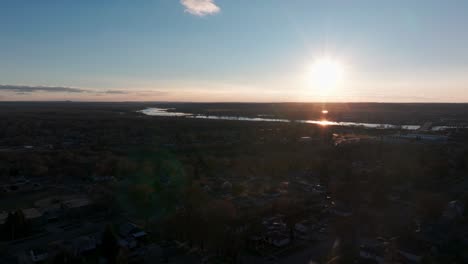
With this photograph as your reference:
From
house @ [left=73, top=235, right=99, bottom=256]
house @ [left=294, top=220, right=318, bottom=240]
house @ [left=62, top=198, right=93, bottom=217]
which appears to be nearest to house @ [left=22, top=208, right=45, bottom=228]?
house @ [left=62, top=198, right=93, bottom=217]

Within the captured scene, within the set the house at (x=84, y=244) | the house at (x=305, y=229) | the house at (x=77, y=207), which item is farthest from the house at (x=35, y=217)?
the house at (x=305, y=229)

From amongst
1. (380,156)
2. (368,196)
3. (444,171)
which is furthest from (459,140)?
(368,196)

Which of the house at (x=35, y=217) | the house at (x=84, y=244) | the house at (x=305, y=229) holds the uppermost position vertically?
the house at (x=305, y=229)

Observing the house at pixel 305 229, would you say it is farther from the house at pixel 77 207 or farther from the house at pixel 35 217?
the house at pixel 35 217

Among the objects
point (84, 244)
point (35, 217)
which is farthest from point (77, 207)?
point (84, 244)

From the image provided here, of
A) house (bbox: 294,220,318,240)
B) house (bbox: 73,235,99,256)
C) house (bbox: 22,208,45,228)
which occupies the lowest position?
house (bbox: 22,208,45,228)

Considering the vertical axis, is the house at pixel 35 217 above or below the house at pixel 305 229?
below

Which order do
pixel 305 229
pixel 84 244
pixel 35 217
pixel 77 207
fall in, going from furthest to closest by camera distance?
pixel 77 207, pixel 35 217, pixel 305 229, pixel 84 244

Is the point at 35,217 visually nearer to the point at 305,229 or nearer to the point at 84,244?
the point at 84,244

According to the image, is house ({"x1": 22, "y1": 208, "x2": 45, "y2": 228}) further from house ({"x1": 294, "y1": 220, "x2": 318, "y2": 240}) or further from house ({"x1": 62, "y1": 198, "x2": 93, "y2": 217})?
house ({"x1": 294, "y1": 220, "x2": 318, "y2": 240})

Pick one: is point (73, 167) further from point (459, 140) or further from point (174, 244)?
point (459, 140)

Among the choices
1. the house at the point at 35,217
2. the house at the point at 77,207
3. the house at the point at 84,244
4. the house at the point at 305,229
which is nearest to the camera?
the house at the point at 84,244
